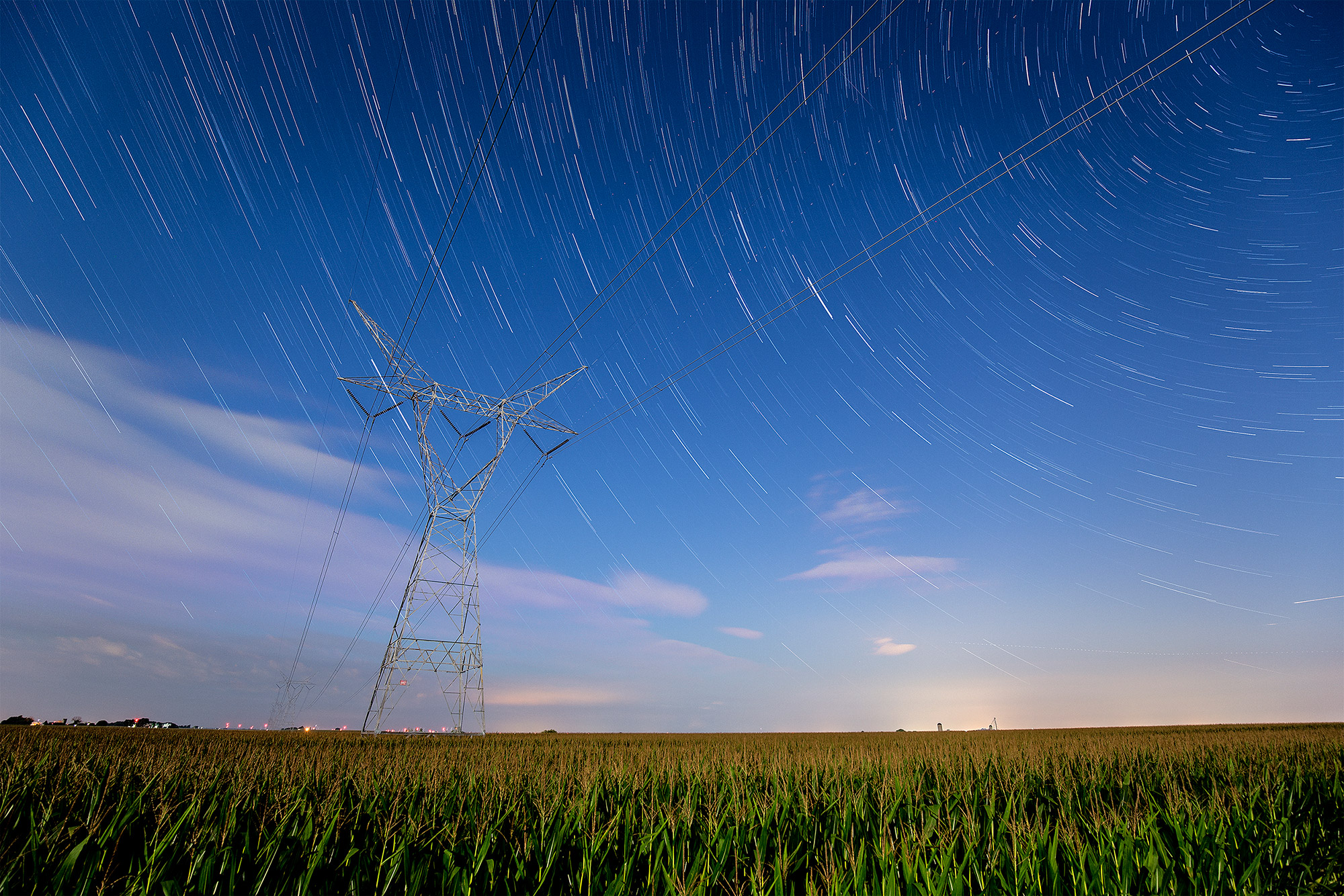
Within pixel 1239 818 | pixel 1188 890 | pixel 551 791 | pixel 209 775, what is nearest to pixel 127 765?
pixel 209 775

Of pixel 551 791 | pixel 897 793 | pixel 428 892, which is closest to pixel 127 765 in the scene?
pixel 551 791

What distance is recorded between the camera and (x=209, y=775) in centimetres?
1133

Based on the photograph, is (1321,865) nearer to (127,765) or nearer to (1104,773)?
(1104,773)

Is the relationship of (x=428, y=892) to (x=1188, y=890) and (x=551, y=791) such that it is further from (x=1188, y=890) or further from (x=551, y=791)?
(x=1188, y=890)

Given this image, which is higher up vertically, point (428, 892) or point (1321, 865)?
point (428, 892)

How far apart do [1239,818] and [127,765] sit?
18811 millimetres

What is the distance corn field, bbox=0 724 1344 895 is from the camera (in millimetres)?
4820

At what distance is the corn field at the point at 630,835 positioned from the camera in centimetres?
482

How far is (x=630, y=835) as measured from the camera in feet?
22.2

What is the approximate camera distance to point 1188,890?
19.0 feet

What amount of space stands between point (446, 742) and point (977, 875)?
23056mm

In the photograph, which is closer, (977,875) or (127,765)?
(977,875)

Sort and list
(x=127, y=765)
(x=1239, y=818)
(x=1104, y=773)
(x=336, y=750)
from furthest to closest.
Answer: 1. (x=336, y=750)
2. (x=1104, y=773)
3. (x=127, y=765)
4. (x=1239, y=818)

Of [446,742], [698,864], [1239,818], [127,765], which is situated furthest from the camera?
[446,742]
